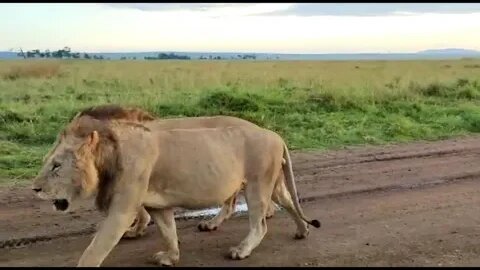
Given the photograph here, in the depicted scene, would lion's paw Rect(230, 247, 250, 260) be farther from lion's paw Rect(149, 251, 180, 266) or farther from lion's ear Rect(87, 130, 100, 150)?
lion's ear Rect(87, 130, 100, 150)

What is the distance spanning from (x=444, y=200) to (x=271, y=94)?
32.9 ft

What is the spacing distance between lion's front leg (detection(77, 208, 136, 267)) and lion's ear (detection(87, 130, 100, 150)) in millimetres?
512

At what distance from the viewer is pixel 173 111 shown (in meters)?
15.9

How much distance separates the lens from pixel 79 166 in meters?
5.38

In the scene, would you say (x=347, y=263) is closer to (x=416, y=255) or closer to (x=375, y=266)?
(x=375, y=266)

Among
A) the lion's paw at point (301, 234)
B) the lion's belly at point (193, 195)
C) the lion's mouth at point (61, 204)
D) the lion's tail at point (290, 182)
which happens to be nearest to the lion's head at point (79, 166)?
the lion's mouth at point (61, 204)

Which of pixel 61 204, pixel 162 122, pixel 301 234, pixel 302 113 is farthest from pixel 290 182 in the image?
pixel 302 113

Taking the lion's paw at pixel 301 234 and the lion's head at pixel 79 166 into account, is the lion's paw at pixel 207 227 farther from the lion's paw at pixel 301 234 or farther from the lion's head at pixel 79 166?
the lion's head at pixel 79 166

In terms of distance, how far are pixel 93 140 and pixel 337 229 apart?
2.82m

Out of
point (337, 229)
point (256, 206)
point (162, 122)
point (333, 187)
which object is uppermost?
point (162, 122)

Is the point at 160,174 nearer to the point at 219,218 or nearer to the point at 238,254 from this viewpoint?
the point at 238,254

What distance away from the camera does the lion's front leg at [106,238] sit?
5367 millimetres

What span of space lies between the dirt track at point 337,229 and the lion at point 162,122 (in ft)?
0.34

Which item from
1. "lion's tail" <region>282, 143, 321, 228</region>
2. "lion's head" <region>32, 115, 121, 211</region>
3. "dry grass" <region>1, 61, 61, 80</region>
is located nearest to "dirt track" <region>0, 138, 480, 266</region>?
"lion's tail" <region>282, 143, 321, 228</region>
